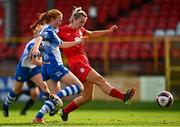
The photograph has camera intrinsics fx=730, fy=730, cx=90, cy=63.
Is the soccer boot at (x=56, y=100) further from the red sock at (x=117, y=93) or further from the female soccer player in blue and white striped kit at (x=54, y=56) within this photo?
the red sock at (x=117, y=93)

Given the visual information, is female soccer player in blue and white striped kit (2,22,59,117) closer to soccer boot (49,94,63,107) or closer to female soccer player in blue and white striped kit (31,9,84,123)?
female soccer player in blue and white striped kit (31,9,84,123)

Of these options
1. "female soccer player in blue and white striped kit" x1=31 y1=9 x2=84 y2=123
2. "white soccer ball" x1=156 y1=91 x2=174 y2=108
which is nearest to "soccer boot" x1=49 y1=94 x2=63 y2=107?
"female soccer player in blue and white striped kit" x1=31 y1=9 x2=84 y2=123

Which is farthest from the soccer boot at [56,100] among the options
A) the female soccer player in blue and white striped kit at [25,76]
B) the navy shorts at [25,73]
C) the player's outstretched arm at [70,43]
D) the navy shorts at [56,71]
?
the navy shorts at [25,73]

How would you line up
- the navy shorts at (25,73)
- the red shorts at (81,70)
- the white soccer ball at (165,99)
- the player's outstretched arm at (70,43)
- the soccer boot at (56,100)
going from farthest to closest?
the navy shorts at (25,73), the white soccer ball at (165,99), the red shorts at (81,70), the player's outstretched arm at (70,43), the soccer boot at (56,100)

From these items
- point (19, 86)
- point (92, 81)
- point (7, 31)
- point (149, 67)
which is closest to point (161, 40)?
point (149, 67)

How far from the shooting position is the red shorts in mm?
13953

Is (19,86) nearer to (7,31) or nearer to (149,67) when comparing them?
(149,67)

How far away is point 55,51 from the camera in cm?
1372

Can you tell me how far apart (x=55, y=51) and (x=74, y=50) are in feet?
2.02

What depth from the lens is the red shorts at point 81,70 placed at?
14.0 meters

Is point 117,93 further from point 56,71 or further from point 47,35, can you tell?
point 47,35

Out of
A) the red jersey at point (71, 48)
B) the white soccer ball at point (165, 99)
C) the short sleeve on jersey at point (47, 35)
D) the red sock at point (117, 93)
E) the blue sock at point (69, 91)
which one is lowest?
the white soccer ball at point (165, 99)

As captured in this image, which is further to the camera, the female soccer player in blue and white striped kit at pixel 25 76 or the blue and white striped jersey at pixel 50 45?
the female soccer player in blue and white striped kit at pixel 25 76

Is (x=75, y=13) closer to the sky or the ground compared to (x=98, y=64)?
closer to the sky
